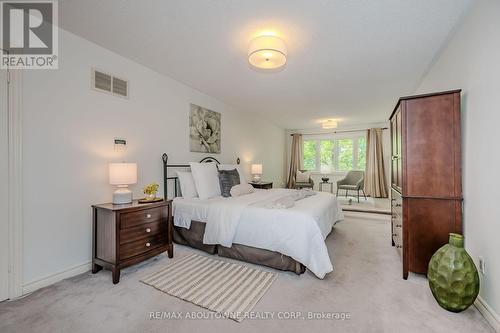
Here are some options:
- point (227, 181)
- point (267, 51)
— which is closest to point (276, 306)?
point (227, 181)

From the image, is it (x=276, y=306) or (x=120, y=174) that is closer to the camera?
(x=276, y=306)

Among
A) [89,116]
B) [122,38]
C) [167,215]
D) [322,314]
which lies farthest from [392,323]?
[122,38]

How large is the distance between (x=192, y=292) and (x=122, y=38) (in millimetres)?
2645

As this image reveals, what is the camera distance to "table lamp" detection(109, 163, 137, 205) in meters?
2.28

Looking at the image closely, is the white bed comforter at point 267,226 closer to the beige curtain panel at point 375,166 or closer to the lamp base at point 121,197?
the lamp base at point 121,197

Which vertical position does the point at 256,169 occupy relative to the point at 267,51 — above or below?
below

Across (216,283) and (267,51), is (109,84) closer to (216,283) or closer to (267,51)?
(267,51)

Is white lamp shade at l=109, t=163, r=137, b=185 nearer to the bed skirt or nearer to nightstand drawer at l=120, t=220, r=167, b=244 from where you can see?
nightstand drawer at l=120, t=220, r=167, b=244

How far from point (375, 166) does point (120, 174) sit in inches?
275

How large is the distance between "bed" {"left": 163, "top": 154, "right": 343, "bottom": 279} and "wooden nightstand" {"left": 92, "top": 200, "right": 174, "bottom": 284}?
19.1 inches

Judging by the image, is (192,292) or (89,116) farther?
(89,116)

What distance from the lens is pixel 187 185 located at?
3.27 metres

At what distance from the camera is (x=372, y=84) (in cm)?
359

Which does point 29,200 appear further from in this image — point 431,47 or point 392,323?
point 431,47
